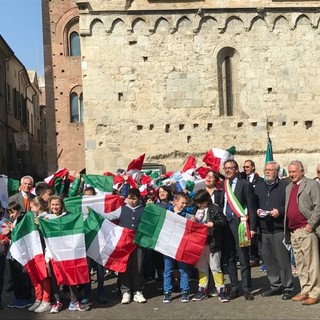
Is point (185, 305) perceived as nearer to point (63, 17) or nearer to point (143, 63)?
point (143, 63)

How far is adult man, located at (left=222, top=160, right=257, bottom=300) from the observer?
7.57 meters

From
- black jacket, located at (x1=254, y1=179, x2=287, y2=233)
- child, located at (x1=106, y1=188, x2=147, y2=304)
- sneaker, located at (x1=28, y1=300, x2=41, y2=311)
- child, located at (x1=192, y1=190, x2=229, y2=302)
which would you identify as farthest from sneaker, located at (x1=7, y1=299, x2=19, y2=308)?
black jacket, located at (x1=254, y1=179, x2=287, y2=233)

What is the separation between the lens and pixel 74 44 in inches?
1129

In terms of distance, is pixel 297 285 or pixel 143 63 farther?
pixel 143 63

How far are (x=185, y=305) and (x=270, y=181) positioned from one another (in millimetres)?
2152

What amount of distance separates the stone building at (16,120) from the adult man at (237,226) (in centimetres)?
2513

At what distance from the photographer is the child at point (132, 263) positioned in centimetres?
759

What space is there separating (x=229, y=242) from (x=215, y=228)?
15.8 inches

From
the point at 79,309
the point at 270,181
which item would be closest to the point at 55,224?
the point at 79,309

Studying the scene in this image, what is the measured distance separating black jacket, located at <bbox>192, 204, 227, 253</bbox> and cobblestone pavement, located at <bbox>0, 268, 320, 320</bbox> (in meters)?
0.77

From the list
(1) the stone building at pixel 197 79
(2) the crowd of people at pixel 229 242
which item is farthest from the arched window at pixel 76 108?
(2) the crowd of people at pixel 229 242

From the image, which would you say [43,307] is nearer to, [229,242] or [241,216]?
[229,242]

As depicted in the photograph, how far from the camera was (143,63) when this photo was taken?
55.6 feet

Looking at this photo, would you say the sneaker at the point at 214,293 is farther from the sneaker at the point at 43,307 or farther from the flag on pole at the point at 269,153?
the flag on pole at the point at 269,153
